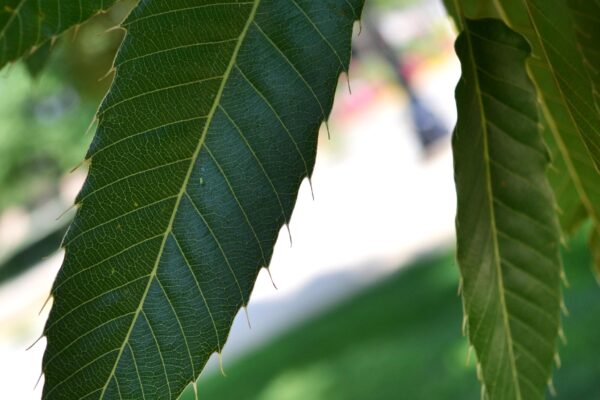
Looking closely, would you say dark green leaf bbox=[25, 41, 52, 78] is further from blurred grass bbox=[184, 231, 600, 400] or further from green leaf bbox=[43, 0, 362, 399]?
blurred grass bbox=[184, 231, 600, 400]

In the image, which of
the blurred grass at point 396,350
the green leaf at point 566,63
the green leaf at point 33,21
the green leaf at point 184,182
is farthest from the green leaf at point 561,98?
the blurred grass at point 396,350

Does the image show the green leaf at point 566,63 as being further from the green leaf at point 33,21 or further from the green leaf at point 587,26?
the green leaf at point 33,21

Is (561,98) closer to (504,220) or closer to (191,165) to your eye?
(504,220)

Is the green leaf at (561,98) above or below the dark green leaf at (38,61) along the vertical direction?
below

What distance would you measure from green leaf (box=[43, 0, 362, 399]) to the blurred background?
0.05 meters

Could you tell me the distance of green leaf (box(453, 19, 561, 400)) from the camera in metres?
0.73

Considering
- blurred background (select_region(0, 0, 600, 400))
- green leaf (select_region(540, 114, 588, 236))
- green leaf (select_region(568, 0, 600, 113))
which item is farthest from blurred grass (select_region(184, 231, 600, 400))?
green leaf (select_region(568, 0, 600, 113))

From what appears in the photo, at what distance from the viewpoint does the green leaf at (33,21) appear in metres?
0.58

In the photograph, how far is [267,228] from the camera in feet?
2.12

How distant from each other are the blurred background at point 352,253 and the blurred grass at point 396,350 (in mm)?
13

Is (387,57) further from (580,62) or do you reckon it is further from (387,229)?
(580,62)

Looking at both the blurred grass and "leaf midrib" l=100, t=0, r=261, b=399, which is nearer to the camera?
"leaf midrib" l=100, t=0, r=261, b=399

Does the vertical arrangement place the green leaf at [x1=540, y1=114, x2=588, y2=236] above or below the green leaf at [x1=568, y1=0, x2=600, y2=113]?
below

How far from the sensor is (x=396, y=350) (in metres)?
5.39
